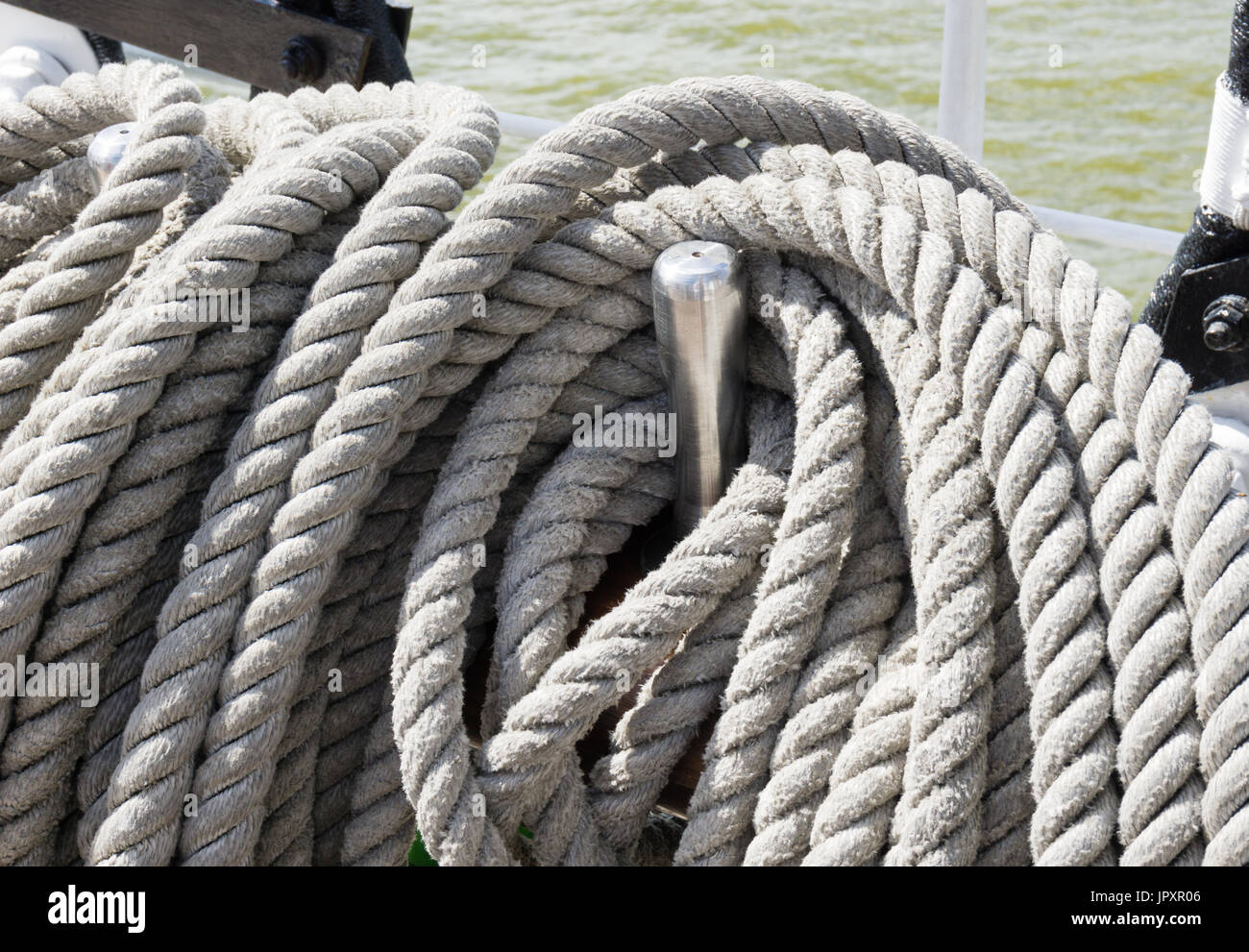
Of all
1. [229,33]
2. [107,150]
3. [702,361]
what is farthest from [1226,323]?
[229,33]

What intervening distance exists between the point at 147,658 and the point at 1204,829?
2.57ft

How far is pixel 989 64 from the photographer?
23.0ft

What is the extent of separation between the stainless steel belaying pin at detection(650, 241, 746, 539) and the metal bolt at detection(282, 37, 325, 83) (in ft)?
4.23

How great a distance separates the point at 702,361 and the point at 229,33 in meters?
1.51

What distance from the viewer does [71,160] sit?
1443mm

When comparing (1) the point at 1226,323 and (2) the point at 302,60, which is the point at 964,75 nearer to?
(1) the point at 1226,323

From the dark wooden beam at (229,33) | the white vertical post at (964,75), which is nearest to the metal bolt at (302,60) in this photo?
the dark wooden beam at (229,33)

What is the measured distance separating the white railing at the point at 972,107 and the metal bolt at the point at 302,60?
34cm

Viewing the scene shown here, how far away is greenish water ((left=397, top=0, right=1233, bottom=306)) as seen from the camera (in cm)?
619

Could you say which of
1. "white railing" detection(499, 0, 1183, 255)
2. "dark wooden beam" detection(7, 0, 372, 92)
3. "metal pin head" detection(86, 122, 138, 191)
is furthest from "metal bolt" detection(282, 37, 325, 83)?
"metal pin head" detection(86, 122, 138, 191)

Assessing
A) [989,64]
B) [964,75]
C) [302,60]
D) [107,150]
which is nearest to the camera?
[107,150]

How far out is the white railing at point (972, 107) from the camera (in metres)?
1.87
